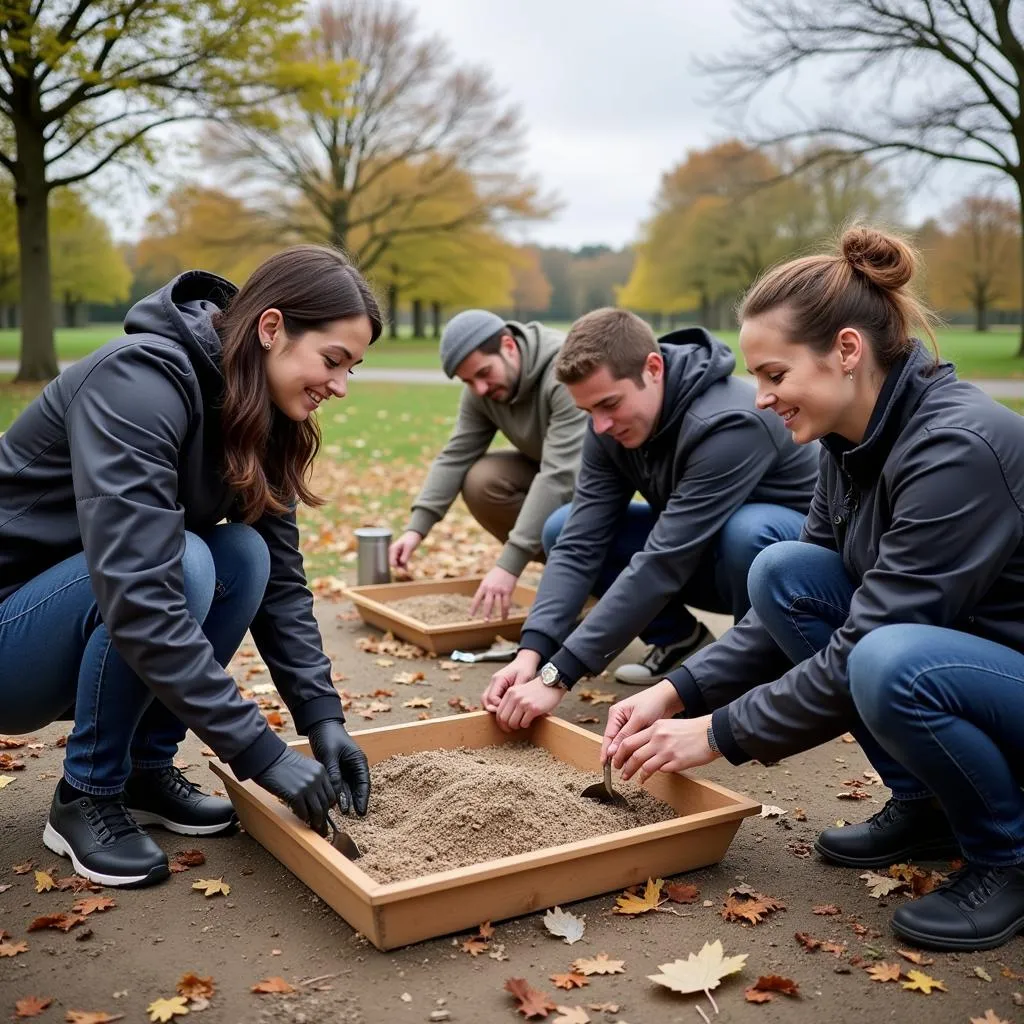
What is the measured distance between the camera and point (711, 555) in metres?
3.95

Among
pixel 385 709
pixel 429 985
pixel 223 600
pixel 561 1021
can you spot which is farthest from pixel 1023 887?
pixel 385 709

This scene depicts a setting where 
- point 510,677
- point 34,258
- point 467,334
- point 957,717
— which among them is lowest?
point 510,677

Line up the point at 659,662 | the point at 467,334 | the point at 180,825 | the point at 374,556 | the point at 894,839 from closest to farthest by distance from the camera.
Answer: the point at 894,839 < the point at 180,825 < the point at 659,662 < the point at 467,334 < the point at 374,556

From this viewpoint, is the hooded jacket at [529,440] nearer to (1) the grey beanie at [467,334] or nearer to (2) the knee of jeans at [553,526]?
(2) the knee of jeans at [553,526]

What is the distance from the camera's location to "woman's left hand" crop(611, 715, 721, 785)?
2.66 meters

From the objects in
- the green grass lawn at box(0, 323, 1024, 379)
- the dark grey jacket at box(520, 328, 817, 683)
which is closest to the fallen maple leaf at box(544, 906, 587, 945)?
the dark grey jacket at box(520, 328, 817, 683)

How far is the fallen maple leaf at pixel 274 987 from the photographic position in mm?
2207

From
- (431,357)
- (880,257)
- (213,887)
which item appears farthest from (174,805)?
(431,357)

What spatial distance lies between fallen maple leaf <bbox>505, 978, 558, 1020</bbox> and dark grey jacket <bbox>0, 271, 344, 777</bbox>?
71cm

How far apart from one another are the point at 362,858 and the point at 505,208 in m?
34.6

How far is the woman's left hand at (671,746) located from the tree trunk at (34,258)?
1768cm

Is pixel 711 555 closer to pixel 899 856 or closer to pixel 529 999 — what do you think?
pixel 899 856

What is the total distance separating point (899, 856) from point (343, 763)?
1412 mm

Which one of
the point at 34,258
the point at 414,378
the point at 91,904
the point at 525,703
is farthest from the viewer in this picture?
the point at 414,378
